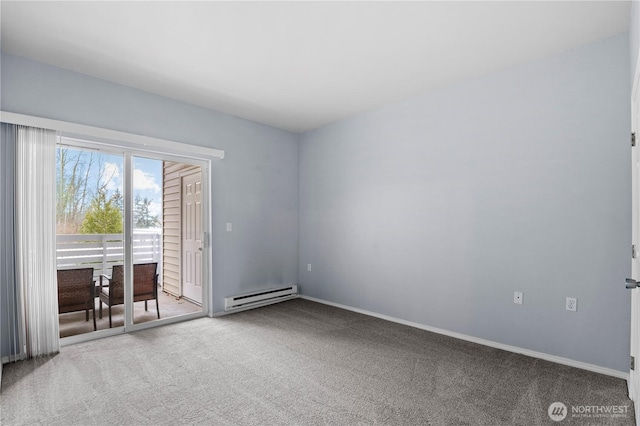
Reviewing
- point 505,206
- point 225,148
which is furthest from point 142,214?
point 505,206

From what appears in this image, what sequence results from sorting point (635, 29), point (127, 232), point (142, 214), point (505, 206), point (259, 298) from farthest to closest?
point (259, 298) < point (142, 214) < point (127, 232) < point (505, 206) < point (635, 29)

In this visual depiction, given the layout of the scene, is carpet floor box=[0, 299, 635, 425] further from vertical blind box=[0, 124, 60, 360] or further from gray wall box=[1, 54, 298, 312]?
gray wall box=[1, 54, 298, 312]

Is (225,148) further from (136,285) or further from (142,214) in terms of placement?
(136,285)

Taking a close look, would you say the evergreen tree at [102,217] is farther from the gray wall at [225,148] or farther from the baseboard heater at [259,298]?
the baseboard heater at [259,298]

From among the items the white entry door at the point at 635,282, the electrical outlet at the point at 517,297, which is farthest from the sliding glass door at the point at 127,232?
the white entry door at the point at 635,282

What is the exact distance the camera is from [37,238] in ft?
9.45

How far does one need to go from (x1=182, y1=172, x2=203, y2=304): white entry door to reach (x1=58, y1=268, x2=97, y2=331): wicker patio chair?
3.81ft

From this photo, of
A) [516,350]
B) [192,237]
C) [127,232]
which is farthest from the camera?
[192,237]

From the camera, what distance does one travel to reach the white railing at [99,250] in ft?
10.4

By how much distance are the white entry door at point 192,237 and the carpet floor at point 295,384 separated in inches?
37.5

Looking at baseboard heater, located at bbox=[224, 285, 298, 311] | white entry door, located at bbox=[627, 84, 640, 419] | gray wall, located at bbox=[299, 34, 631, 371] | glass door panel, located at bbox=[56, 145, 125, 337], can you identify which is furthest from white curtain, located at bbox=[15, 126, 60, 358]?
white entry door, located at bbox=[627, 84, 640, 419]

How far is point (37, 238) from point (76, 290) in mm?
673

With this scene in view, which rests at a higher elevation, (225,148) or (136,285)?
(225,148)

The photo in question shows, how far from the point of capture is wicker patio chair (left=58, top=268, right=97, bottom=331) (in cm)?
317
